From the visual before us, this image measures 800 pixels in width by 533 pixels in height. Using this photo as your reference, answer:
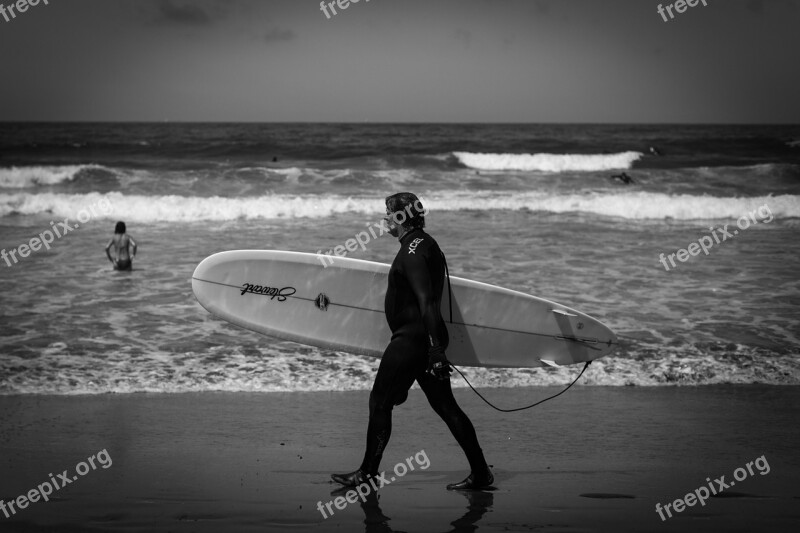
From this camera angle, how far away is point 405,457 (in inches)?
172

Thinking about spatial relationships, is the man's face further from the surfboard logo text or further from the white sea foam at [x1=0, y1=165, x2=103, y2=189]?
the white sea foam at [x1=0, y1=165, x2=103, y2=189]

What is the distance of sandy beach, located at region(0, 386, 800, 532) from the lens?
3.42 metres

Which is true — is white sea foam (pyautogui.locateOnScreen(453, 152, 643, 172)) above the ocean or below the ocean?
above

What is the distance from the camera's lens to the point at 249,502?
3590 millimetres

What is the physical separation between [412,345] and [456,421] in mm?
454

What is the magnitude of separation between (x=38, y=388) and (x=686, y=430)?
15.7ft

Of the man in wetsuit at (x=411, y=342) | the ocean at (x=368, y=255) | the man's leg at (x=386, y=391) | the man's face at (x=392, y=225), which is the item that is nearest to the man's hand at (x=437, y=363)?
the man in wetsuit at (x=411, y=342)

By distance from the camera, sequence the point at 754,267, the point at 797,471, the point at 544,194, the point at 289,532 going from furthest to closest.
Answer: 1. the point at 544,194
2. the point at 754,267
3. the point at 797,471
4. the point at 289,532

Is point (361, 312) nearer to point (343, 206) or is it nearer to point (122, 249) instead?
point (122, 249)

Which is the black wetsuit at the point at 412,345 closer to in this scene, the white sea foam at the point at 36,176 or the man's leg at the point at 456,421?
the man's leg at the point at 456,421

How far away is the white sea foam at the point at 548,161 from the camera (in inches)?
1258

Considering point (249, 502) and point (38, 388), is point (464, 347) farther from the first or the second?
point (38, 388)

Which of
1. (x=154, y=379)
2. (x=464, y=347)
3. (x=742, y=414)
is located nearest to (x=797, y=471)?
(x=742, y=414)

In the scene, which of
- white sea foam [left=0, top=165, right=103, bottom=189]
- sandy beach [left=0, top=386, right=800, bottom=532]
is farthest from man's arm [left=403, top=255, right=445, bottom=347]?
white sea foam [left=0, top=165, right=103, bottom=189]
